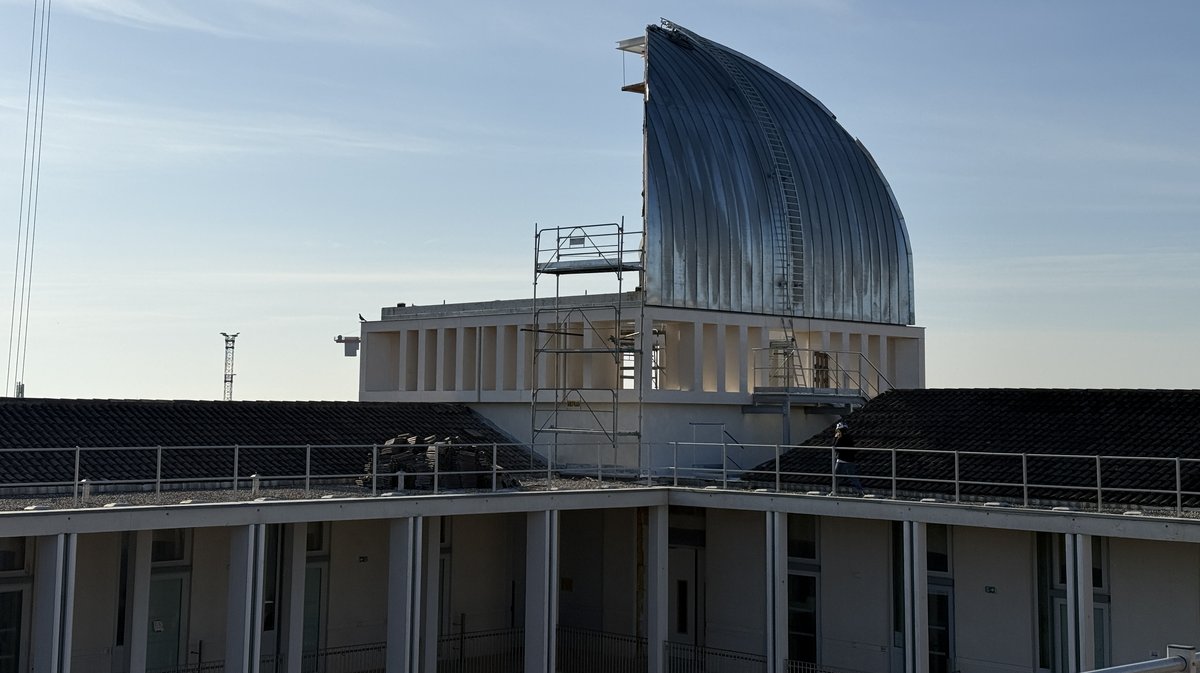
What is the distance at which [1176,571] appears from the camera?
22.1 metres

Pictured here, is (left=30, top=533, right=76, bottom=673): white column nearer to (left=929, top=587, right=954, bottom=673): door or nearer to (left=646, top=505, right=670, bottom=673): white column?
(left=646, top=505, right=670, bottom=673): white column

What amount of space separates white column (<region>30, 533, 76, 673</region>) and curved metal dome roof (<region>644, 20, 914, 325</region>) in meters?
15.7

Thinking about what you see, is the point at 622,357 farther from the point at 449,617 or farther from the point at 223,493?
the point at 223,493

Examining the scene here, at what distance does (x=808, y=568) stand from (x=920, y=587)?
4753mm

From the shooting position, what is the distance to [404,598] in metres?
23.2

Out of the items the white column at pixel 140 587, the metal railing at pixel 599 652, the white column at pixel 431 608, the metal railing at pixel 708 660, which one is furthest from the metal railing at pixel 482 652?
the white column at pixel 140 587

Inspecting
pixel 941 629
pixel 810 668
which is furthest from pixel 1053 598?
pixel 810 668

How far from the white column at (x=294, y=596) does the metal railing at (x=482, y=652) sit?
4.72m

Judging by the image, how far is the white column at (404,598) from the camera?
23047 millimetres

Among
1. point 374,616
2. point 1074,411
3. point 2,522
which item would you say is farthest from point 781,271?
point 2,522

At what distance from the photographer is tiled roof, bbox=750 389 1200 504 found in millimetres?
23375

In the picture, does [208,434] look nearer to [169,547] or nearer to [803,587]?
[169,547]

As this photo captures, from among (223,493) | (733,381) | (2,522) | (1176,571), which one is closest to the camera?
(2,522)

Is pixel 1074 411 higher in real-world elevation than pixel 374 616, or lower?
higher
